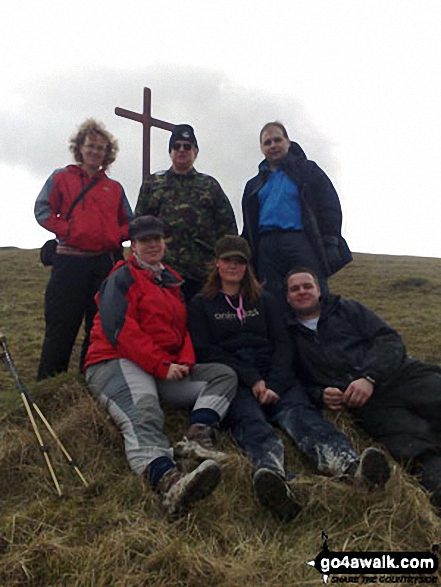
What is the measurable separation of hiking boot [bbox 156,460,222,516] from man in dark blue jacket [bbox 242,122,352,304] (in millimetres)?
2892

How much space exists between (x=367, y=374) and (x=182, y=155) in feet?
10.8

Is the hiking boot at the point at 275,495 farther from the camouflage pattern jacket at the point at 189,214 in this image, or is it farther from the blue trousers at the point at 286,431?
the camouflage pattern jacket at the point at 189,214

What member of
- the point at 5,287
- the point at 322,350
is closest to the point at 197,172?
the point at 322,350

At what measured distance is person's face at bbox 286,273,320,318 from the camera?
564 cm

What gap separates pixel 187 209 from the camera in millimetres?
6484

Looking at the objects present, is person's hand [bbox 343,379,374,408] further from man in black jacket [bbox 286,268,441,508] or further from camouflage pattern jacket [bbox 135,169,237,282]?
camouflage pattern jacket [bbox 135,169,237,282]

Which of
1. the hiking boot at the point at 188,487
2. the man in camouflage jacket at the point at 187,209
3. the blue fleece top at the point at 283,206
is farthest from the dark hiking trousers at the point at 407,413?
the man in camouflage jacket at the point at 187,209

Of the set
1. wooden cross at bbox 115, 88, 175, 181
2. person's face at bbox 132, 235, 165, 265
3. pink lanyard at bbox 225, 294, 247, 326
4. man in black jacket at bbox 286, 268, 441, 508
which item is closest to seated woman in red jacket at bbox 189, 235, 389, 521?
pink lanyard at bbox 225, 294, 247, 326

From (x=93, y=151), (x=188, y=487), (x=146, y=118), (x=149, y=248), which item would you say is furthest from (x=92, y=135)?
(x=188, y=487)

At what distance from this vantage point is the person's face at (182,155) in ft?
21.2

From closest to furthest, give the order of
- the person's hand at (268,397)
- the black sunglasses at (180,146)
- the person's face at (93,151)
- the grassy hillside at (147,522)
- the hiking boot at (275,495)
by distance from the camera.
Answer: the grassy hillside at (147,522)
the hiking boot at (275,495)
the person's hand at (268,397)
the person's face at (93,151)
the black sunglasses at (180,146)

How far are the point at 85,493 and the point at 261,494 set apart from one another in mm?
1435

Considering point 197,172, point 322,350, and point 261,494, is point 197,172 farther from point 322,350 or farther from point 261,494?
point 261,494

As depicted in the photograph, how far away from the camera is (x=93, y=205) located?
20.8 ft
